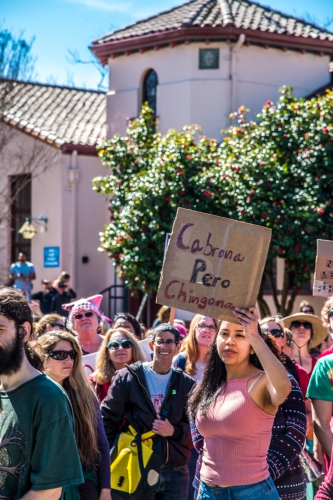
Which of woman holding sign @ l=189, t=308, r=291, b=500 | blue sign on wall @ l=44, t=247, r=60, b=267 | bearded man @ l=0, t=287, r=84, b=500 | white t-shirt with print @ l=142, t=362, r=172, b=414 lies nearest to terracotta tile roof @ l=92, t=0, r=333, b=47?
blue sign on wall @ l=44, t=247, r=60, b=267

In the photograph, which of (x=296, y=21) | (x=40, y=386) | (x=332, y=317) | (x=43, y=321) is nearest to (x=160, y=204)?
(x=296, y=21)

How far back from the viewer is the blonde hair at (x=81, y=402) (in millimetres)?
5090

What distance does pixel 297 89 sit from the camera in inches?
832

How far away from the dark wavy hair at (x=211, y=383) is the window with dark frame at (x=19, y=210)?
19013mm

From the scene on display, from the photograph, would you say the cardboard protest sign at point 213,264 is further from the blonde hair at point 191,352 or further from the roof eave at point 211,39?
the roof eave at point 211,39

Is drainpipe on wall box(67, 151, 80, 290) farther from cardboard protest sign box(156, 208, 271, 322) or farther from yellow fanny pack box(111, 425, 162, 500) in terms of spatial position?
cardboard protest sign box(156, 208, 271, 322)

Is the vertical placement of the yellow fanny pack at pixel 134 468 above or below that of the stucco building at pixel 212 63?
below

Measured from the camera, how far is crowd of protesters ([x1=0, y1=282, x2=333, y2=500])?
3.43 meters

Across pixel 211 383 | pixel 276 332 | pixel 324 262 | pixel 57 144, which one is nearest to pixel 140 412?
pixel 276 332

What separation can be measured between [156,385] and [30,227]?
54.6 feet

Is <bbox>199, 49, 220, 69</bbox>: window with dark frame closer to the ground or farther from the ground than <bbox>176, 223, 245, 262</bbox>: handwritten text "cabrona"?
farther from the ground

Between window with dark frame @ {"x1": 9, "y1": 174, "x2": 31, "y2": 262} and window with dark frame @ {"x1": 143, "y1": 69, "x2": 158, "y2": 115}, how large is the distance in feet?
13.4

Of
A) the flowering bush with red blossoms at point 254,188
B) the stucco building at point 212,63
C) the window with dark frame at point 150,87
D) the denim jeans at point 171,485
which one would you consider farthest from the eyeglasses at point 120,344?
the window with dark frame at point 150,87

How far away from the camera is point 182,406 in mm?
6375
